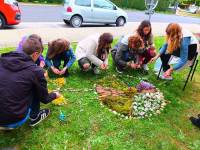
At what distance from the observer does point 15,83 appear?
3.36m

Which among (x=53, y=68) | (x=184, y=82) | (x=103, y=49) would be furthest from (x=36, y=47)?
(x=184, y=82)

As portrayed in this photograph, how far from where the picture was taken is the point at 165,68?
246 inches

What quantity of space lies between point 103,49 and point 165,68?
145cm

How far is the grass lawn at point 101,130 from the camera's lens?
3.78 m

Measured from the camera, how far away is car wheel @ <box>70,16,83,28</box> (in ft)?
44.9

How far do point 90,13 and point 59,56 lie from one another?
900cm

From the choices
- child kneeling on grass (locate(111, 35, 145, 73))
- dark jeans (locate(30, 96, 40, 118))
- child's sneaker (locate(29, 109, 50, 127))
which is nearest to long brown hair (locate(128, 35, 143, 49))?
child kneeling on grass (locate(111, 35, 145, 73))

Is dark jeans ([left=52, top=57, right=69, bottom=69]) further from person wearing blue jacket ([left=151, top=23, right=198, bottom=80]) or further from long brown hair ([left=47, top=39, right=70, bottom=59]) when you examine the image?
person wearing blue jacket ([left=151, top=23, right=198, bottom=80])

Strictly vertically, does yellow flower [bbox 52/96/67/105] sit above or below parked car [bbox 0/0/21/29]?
below

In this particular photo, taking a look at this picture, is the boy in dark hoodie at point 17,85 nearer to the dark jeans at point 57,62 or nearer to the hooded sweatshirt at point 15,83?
the hooded sweatshirt at point 15,83

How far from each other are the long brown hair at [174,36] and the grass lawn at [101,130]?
981mm

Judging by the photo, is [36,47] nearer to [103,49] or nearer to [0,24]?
[103,49]

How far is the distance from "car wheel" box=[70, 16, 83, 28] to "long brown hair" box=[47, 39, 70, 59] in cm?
847

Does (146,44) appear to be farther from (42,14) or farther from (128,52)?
(42,14)
